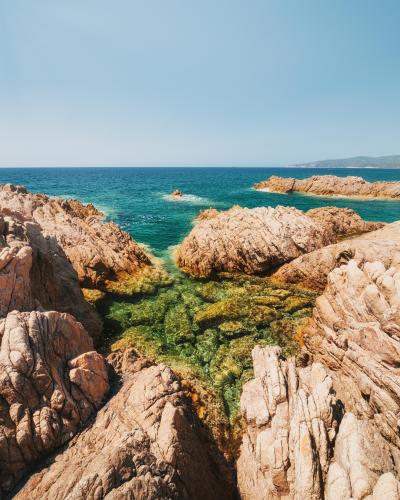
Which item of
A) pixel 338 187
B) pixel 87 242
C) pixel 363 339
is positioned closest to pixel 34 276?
pixel 87 242

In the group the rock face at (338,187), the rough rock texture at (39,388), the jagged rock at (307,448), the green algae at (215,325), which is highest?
the rock face at (338,187)

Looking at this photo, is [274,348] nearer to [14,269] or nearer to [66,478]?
[66,478]

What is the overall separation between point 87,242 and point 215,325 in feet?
54.9

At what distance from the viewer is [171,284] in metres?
27.1

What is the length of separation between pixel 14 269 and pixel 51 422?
738cm

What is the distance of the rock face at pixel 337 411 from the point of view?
344 inches

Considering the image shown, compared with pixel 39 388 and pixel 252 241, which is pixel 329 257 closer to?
pixel 252 241

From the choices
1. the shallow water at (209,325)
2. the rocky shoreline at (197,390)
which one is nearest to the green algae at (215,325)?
the shallow water at (209,325)

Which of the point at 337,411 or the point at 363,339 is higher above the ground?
the point at 363,339

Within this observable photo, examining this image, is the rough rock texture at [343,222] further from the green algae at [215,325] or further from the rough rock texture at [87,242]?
the rough rock texture at [87,242]

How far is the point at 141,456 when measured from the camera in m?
8.39

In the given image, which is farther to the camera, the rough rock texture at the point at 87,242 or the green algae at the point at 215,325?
the rough rock texture at the point at 87,242

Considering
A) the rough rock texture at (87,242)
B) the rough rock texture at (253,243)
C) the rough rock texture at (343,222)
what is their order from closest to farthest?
the rough rock texture at (87,242), the rough rock texture at (253,243), the rough rock texture at (343,222)

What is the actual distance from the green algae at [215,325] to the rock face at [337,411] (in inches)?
112
